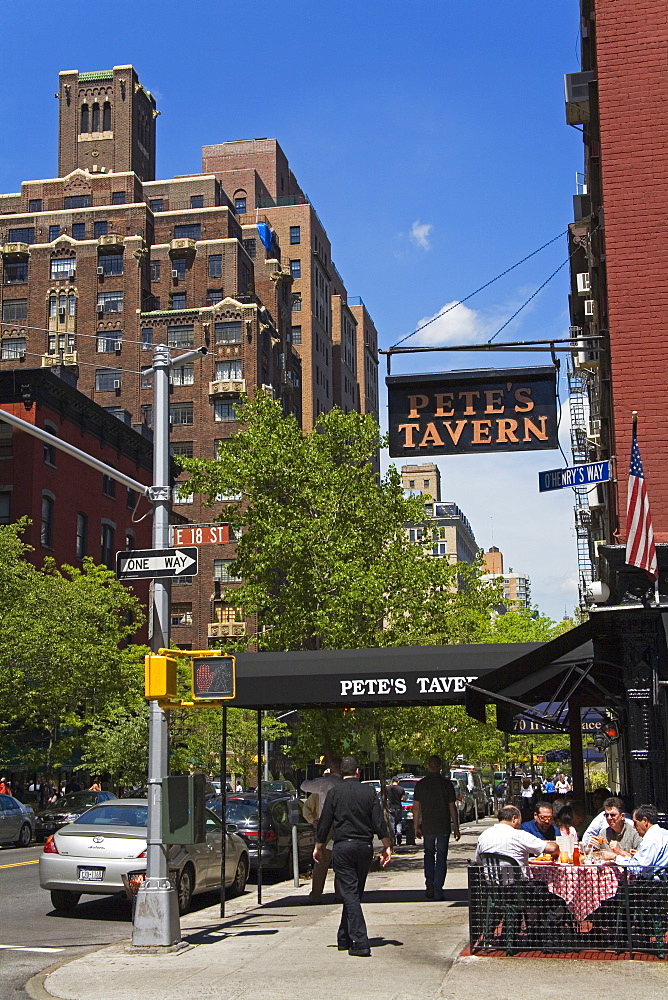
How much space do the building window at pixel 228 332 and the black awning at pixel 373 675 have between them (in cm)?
6318

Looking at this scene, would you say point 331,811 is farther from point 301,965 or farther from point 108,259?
point 108,259

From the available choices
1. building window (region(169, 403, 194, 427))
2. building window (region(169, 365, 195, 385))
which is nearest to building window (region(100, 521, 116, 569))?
building window (region(169, 403, 194, 427))

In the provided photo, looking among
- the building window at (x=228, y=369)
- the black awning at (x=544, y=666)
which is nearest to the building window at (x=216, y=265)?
the building window at (x=228, y=369)

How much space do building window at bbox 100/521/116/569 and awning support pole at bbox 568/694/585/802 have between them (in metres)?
34.9

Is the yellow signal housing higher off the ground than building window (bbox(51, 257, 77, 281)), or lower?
lower

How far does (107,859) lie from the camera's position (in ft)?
51.0

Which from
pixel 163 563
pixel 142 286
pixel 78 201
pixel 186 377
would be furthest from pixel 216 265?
pixel 163 563

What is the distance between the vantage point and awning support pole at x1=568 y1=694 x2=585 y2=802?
1886 centimetres

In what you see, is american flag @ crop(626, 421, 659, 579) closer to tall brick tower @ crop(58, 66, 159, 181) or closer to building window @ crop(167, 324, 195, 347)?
building window @ crop(167, 324, 195, 347)

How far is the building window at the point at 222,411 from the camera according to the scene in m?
76.7

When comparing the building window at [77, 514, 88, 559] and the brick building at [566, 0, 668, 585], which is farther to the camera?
the building window at [77, 514, 88, 559]

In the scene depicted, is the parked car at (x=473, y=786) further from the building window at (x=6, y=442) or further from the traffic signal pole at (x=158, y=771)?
the traffic signal pole at (x=158, y=771)

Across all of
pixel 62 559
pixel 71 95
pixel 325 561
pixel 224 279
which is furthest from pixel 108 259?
pixel 325 561

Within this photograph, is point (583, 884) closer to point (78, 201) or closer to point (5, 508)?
point (5, 508)
